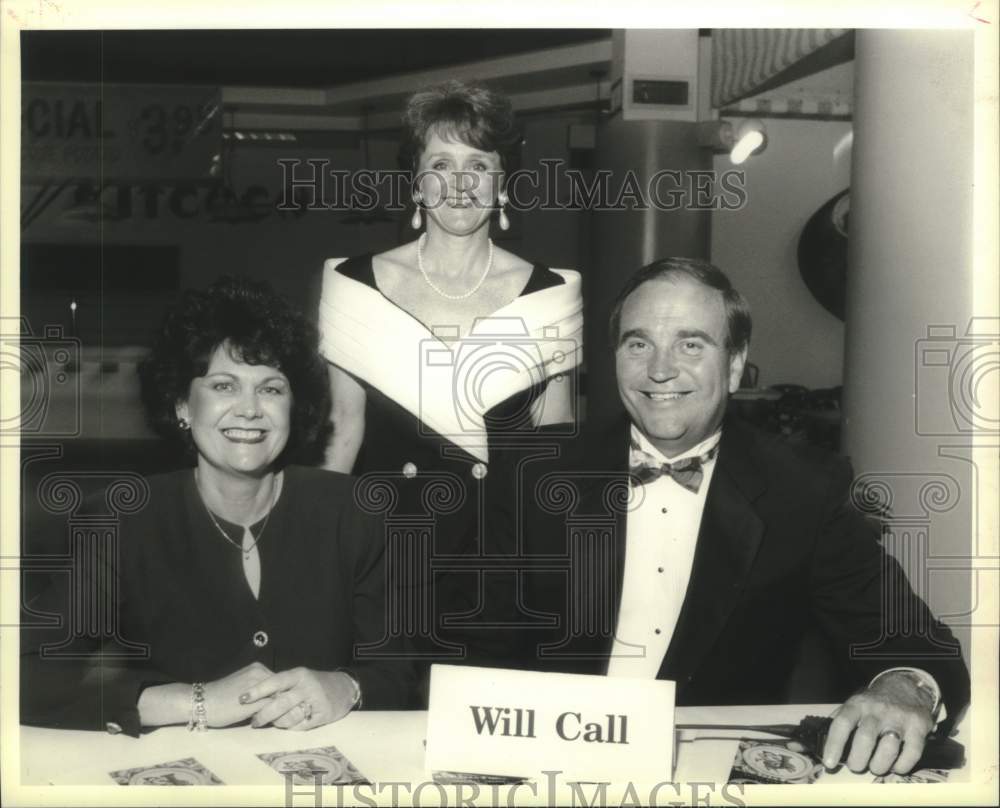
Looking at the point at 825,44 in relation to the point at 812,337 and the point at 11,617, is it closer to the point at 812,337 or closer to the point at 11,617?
the point at 812,337

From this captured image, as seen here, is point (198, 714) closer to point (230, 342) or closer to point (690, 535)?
point (230, 342)

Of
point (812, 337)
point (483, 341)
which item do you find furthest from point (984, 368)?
point (483, 341)

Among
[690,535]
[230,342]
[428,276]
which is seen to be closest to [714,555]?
[690,535]

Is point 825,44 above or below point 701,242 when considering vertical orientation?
above

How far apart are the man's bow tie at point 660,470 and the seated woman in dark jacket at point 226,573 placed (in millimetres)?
545

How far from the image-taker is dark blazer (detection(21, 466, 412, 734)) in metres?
2.33

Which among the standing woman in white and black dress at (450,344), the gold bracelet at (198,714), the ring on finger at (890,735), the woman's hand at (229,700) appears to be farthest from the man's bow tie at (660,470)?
the gold bracelet at (198,714)

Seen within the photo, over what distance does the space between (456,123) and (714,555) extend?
1025 millimetres

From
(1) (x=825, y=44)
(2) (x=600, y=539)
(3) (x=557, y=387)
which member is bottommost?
(2) (x=600, y=539)

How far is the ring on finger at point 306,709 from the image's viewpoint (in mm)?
2305

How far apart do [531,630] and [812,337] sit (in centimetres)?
85

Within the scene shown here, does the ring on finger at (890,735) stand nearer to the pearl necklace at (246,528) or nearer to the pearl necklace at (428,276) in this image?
the pearl necklace at (428,276)

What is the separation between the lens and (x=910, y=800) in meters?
2.35

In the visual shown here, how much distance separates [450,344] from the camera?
2318 millimetres
